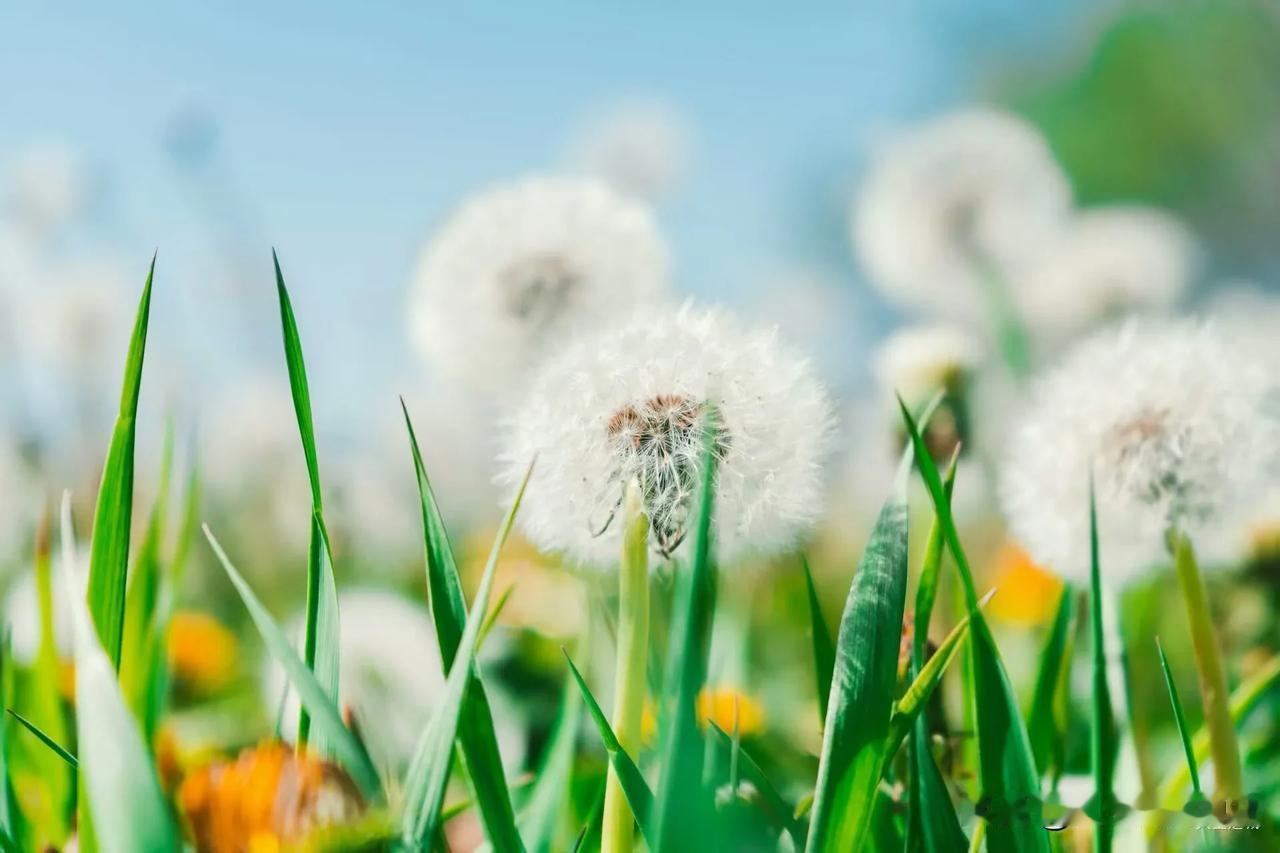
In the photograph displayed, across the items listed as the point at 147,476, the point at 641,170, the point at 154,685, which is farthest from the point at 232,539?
the point at 154,685

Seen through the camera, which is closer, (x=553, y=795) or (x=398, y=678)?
(x=553, y=795)

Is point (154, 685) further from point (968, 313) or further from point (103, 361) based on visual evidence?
point (103, 361)

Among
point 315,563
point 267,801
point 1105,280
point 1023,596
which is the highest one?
point 1105,280

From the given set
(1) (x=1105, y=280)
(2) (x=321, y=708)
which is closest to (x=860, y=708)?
(2) (x=321, y=708)

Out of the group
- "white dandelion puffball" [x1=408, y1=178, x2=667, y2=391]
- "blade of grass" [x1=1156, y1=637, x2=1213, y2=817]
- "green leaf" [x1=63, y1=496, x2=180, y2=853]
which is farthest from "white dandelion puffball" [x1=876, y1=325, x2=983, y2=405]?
"green leaf" [x1=63, y1=496, x2=180, y2=853]

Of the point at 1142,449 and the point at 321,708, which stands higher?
the point at 1142,449

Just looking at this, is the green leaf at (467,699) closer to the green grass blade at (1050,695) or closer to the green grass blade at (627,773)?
the green grass blade at (627,773)

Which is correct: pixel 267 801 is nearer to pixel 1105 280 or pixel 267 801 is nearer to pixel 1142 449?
pixel 1142 449

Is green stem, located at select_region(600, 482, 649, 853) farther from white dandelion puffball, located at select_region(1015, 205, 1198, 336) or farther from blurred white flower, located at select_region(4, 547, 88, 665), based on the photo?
white dandelion puffball, located at select_region(1015, 205, 1198, 336)
